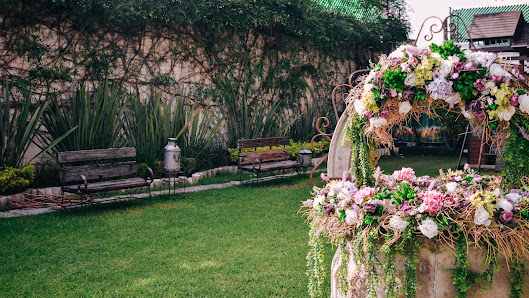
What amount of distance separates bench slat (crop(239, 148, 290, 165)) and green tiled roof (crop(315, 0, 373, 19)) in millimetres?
4221

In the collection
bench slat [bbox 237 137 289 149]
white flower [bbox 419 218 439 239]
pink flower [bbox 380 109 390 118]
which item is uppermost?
pink flower [bbox 380 109 390 118]

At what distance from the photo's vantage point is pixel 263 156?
8219 mm

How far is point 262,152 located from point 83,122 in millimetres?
2948

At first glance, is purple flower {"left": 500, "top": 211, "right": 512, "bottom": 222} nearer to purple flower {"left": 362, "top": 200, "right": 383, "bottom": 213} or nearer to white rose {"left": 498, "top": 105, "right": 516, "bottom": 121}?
white rose {"left": 498, "top": 105, "right": 516, "bottom": 121}

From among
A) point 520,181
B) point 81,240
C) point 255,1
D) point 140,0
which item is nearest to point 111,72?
point 140,0

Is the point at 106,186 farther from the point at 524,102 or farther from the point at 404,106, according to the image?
the point at 524,102

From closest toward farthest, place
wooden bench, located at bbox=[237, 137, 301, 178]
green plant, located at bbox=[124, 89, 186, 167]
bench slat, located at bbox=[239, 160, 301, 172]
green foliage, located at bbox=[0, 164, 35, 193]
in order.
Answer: green foliage, located at bbox=[0, 164, 35, 193], green plant, located at bbox=[124, 89, 186, 167], bench slat, located at bbox=[239, 160, 301, 172], wooden bench, located at bbox=[237, 137, 301, 178]

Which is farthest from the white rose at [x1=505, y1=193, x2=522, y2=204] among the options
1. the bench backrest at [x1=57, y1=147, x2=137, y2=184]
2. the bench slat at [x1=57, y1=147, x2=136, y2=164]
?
the bench slat at [x1=57, y1=147, x2=136, y2=164]

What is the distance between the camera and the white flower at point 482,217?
2.51 meters

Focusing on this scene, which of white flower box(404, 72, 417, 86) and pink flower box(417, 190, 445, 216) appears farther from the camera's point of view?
white flower box(404, 72, 417, 86)

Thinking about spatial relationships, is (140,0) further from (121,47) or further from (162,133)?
(162,133)

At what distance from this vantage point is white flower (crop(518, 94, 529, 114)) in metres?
2.61

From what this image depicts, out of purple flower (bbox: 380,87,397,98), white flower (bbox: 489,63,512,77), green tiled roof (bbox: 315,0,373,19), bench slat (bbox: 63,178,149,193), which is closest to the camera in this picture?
white flower (bbox: 489,63,512,77)

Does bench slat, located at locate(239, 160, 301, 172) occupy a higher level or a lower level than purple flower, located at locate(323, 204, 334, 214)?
lower
